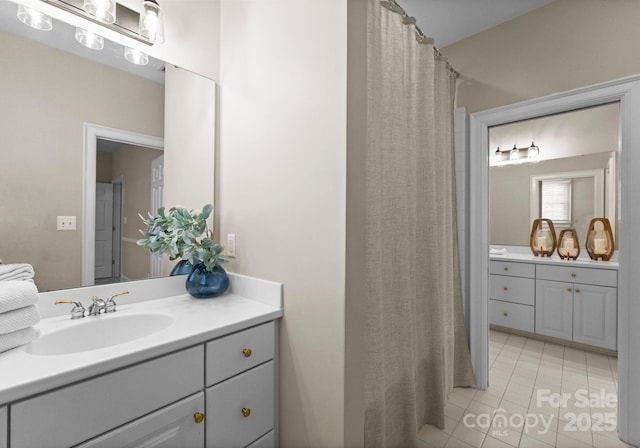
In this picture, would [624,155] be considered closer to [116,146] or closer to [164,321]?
[164,321]

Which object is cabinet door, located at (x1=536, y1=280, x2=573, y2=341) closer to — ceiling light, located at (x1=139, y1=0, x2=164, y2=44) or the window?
the window

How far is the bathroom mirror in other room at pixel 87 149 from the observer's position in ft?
3.66

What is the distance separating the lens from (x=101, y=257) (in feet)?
4.38

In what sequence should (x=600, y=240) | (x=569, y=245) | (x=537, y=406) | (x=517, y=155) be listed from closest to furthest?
(x=537, y=406) → (x=600, y=240) → (x=569, y=245) → (x=517, y=155)

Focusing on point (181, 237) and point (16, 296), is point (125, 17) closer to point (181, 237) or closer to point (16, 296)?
point (181, 237)

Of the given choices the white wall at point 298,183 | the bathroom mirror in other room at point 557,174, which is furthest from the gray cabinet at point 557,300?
the white wall at point 298,183

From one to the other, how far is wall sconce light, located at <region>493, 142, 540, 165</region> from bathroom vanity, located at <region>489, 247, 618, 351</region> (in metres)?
1.03

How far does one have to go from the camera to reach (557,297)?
9.61 feet

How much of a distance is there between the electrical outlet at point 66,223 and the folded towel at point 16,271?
17 cm

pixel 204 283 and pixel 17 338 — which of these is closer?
pixel 17 338

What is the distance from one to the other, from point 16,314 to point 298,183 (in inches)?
38.5

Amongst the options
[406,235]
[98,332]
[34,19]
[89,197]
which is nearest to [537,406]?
[406,235]

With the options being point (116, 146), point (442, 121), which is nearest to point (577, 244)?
point (442, 121)

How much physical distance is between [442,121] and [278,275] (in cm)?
145
